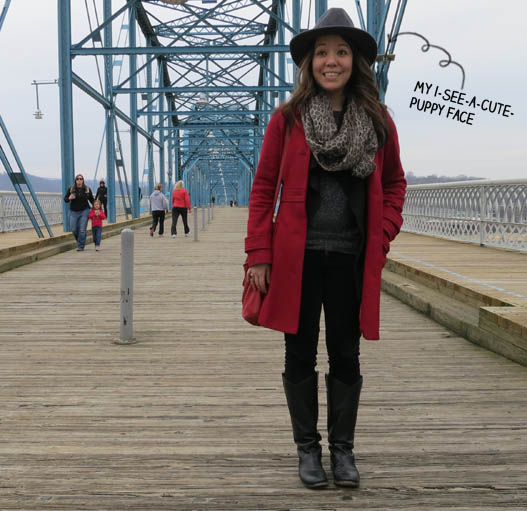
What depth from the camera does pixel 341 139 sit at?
7.59ft

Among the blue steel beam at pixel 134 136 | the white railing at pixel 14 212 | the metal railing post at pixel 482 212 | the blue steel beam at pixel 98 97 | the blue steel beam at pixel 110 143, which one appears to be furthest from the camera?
the blue steel beam at pixel 134 136

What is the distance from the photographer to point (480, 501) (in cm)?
235

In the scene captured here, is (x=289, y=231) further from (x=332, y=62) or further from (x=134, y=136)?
(x=134, y=136)

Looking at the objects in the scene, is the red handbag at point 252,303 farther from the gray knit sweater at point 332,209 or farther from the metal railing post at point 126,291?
the metal railing post at point 126,291

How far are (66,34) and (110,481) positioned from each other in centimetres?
1542

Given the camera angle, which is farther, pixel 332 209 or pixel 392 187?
pixel 392 187

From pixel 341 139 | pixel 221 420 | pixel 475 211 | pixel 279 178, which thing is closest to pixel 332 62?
pixel 341 139

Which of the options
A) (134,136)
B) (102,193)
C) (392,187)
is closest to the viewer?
(392,187)

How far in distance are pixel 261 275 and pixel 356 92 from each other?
0.74 meters

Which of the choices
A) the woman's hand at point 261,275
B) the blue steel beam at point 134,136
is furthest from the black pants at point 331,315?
the blue steel beam at point 134,136

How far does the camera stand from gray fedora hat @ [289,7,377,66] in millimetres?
2402

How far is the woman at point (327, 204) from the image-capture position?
2.36 meters

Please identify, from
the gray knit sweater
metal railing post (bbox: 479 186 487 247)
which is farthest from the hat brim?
metal railing post (bbox: 479 186 487 247)

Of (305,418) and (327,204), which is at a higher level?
(327,204)
